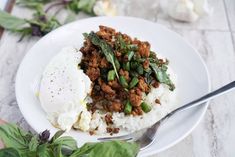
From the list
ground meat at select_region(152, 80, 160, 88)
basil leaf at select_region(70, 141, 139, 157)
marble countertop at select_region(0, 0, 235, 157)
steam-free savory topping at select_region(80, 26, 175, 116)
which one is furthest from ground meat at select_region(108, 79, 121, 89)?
basil leaf at select_region(70, 141, 139, 157)

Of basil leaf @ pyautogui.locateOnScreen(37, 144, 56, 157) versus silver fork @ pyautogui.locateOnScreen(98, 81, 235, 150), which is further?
silver fork @ pyautogui.locateOnScreen(98, 81, 235, 150)

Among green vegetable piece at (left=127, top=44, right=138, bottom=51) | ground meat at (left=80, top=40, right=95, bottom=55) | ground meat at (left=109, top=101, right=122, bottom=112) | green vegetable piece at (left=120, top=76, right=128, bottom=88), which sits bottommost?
ground meat at (left=109, top=101, right=122, bottom=112)

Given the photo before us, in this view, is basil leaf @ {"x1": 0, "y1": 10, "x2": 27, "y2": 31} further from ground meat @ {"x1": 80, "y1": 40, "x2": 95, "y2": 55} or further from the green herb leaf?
the green herb leaf

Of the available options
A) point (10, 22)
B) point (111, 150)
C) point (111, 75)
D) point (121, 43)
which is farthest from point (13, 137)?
point (10, 22)

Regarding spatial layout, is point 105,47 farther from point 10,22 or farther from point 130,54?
point 10,22

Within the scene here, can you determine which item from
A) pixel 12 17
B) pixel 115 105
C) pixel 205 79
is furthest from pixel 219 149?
pixel 12 17

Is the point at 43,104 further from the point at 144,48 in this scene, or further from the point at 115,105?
the point at 144,48

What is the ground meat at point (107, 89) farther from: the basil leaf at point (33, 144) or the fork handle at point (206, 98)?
the basil leaf at point (33, 144)
